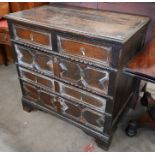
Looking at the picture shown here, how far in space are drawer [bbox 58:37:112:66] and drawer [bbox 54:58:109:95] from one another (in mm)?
66

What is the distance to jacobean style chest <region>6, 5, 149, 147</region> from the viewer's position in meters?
1.08

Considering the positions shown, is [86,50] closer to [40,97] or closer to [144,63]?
[144,63]

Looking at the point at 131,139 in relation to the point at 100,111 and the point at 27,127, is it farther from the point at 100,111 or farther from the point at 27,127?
the point at 27,127

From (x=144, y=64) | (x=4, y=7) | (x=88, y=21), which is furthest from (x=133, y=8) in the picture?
(x=4, y=7)

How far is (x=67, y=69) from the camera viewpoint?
129 centimetres

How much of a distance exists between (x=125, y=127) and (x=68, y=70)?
2.52 ft

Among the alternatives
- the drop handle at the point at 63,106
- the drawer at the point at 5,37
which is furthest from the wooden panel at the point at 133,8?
the drawer at the point at 5,37

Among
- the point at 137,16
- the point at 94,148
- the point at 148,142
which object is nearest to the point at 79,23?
the point at 137,16

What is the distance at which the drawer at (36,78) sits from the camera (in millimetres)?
1471

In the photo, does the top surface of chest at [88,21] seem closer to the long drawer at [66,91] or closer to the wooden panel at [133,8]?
the wooden panel at [133,8]

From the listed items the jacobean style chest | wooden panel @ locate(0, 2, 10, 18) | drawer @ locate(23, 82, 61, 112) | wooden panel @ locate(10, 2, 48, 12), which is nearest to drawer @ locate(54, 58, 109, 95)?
the jacobean style chest

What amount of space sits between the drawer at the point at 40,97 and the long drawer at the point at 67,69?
21 cm

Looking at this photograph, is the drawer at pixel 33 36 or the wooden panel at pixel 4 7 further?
the wooden panel at pixel 4 7

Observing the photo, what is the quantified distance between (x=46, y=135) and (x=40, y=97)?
0.32 m
